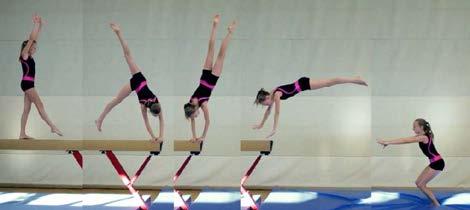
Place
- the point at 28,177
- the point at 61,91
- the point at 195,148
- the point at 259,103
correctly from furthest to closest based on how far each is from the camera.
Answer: the point at 28,177, the point at 61,91, the point at 259,103, the point at 195,148

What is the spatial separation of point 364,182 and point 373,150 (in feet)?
2.81

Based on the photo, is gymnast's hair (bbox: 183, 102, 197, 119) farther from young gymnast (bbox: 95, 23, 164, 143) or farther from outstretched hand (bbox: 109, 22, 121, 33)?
outstretched hand (bbox: 109, 22, 121, 33)

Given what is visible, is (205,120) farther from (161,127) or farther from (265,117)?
(265,117)

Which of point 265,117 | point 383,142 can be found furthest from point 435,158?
point 265,117

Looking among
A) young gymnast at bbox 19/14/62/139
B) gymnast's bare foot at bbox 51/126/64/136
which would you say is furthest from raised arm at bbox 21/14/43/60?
gymnast's bare foot at bbox 51/126/64/136

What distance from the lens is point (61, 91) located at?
6469 mm

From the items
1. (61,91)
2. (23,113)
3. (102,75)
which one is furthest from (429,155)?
(23,113)

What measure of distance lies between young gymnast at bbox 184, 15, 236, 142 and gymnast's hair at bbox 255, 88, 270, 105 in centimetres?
52

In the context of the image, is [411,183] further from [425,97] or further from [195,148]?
[195,148]

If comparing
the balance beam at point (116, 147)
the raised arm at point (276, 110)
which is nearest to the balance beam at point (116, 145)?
the balance beam at point (116, 147)

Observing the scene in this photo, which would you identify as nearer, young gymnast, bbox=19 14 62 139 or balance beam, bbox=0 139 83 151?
balance beam, bbox=0 139 83 151

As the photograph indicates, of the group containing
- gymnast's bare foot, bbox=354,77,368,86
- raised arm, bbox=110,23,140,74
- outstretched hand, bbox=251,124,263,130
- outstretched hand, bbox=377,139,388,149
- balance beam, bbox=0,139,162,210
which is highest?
raised arm, bbox=110,23,140,74

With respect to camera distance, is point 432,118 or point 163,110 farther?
point 432,118

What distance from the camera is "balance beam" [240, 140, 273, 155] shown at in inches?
217
